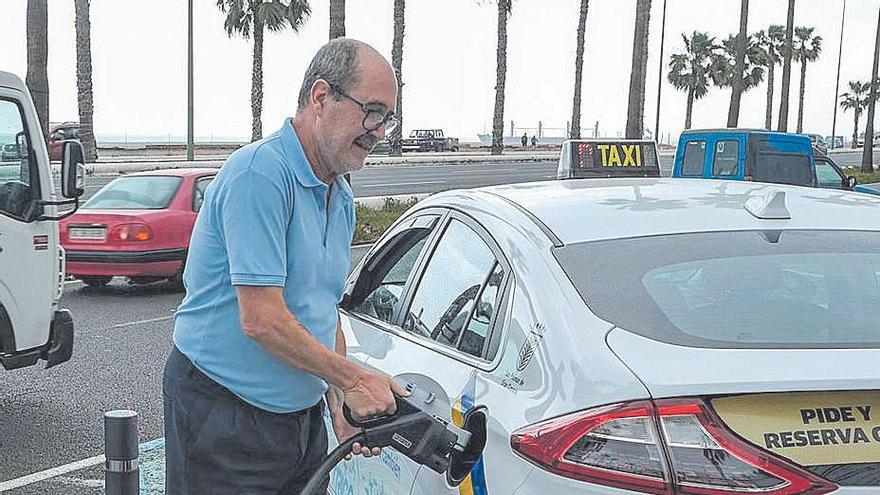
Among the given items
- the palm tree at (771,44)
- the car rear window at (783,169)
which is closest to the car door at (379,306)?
the car rear window at (783,169)

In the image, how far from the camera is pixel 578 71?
53.2m

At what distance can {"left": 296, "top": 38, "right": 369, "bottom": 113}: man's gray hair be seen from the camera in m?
2.80

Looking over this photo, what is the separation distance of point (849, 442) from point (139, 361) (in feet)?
22.8

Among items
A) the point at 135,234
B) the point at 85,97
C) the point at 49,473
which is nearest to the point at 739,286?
the point at 49,473

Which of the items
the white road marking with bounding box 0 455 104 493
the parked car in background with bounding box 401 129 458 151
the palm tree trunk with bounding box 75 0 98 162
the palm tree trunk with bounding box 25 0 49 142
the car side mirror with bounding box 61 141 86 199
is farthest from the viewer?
the parked car in background with bounding box 401 129 458 151

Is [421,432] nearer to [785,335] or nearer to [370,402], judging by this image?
[370,402]

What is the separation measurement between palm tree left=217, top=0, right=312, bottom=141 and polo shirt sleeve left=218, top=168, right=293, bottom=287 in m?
43.9

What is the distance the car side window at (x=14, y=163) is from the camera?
646cm

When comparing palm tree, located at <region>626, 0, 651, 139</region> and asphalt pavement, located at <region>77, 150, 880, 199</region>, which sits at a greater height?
palm tree, located at <region>626, 0, 651, 139</region>

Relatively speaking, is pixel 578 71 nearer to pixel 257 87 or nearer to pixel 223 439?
pixel 257 87

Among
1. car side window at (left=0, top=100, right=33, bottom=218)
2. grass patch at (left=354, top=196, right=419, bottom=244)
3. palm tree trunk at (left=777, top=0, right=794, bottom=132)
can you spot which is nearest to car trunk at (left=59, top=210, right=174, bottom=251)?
grass patch at (left=354, top=196, right=419, bottom=244)

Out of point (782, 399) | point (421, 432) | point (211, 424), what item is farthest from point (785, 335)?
point (211, 424)

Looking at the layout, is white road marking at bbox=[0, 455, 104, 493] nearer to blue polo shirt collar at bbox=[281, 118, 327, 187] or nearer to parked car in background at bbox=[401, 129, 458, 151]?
blue polo shirt collar at bbox=[281, 118, 327, 187]

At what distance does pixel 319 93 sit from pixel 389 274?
60.4 inches
